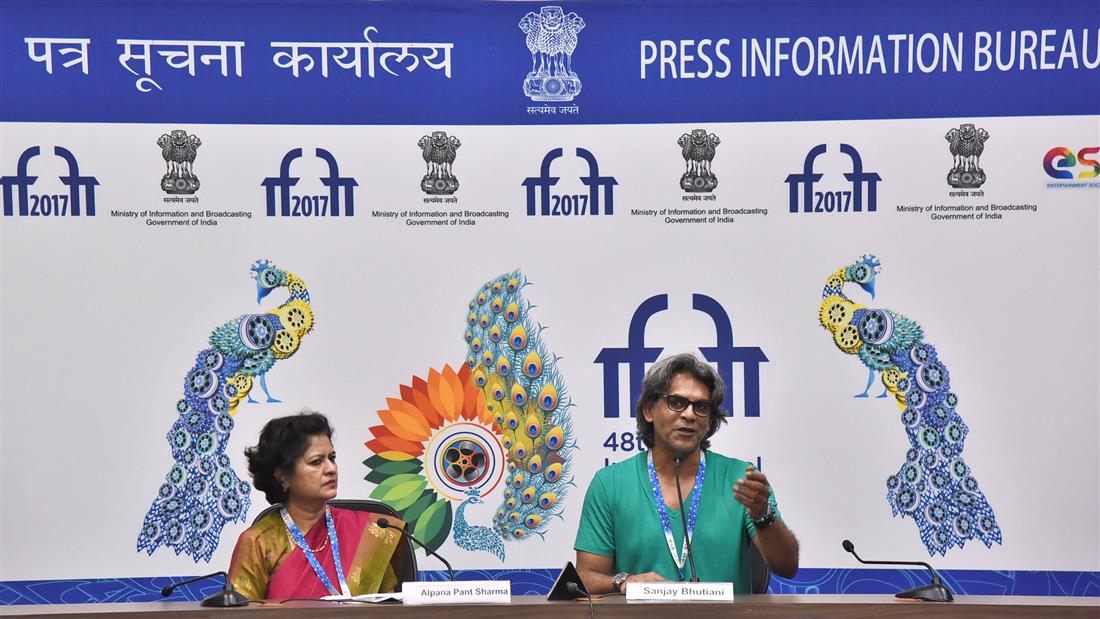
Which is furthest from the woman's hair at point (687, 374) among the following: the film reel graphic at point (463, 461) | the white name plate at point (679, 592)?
the film reel graphic at point (463, 461)

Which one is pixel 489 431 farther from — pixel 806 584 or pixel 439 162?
pixel 806 584

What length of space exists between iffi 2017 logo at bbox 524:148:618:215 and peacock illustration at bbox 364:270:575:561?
32 centimetres

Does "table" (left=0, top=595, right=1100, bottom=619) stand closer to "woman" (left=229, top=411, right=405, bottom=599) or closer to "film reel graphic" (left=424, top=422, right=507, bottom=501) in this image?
"woman" (left=229, top=411, right=405, bottom=599)

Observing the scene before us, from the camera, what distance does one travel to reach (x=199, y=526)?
13.9ft

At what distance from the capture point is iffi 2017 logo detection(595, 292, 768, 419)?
4.29 meters

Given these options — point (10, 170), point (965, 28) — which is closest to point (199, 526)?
point (10, 170)

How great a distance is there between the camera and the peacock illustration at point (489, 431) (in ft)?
14.0

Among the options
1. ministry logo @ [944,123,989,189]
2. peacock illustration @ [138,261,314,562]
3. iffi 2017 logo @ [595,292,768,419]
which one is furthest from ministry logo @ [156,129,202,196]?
ministry logo @ [944,123,989,189]

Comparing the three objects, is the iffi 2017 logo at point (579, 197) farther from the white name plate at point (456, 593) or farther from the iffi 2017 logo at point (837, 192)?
the white name plate at point (456, 593)

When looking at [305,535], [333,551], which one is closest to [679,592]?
[333,551]

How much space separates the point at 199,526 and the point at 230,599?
1.84 meters

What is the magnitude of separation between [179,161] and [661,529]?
2588 mm

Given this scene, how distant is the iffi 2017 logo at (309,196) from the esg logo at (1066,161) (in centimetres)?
290

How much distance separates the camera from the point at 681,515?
294 cm
